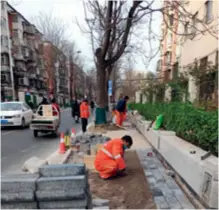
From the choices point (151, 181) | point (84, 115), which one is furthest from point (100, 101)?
point (151, 181)

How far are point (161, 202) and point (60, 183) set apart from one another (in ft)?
5.20

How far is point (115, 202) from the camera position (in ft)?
11.5

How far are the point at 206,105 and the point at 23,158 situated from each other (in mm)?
5336

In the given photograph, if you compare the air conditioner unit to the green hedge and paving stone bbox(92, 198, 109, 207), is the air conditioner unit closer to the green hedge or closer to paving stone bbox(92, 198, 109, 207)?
the green hedge

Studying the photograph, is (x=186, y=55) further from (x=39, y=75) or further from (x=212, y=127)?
(x=39, y=75)

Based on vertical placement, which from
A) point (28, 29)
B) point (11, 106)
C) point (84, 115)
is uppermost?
point (28, 29)

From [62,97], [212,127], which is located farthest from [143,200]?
[62,97]

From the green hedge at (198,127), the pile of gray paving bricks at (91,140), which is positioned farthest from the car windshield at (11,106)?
the green hedge at (198,127)

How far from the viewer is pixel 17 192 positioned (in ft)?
8.94

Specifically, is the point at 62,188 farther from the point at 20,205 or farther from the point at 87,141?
the point at 87,141

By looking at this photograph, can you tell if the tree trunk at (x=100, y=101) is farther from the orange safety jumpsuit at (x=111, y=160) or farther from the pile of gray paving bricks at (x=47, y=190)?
the pile of gray paving bricks at (x=47, y=190)

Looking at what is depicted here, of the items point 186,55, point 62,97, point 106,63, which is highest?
point 186,55

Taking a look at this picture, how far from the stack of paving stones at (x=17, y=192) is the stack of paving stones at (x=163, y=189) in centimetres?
178

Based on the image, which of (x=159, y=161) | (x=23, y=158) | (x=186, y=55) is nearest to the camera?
(x=159, y=161)
